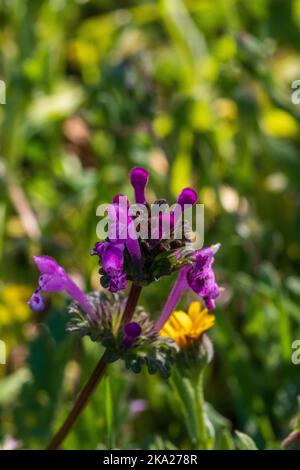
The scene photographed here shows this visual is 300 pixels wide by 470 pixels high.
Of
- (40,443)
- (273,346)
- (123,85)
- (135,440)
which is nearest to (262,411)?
(273,346)

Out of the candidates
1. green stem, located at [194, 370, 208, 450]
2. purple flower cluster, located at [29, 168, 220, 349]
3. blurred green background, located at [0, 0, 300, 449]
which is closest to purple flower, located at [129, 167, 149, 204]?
purple flower cluster, located at [29, 168, 220, 349]

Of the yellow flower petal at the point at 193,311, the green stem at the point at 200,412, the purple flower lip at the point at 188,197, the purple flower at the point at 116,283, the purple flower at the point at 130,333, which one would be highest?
the purple flower lip at the point at 188,197

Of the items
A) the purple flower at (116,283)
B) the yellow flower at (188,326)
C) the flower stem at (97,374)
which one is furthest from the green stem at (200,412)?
the purple flower at (116,283)

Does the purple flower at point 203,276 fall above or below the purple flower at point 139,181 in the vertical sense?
below

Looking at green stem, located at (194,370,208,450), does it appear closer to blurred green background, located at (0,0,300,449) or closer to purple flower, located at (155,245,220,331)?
blurred green background, located at (0,0,300,449)

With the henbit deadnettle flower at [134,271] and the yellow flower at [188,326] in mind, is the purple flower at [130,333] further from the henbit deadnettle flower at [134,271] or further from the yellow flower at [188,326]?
the yellow flower at [188,326]

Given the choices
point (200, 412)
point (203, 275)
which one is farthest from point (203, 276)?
point (200, 412)
